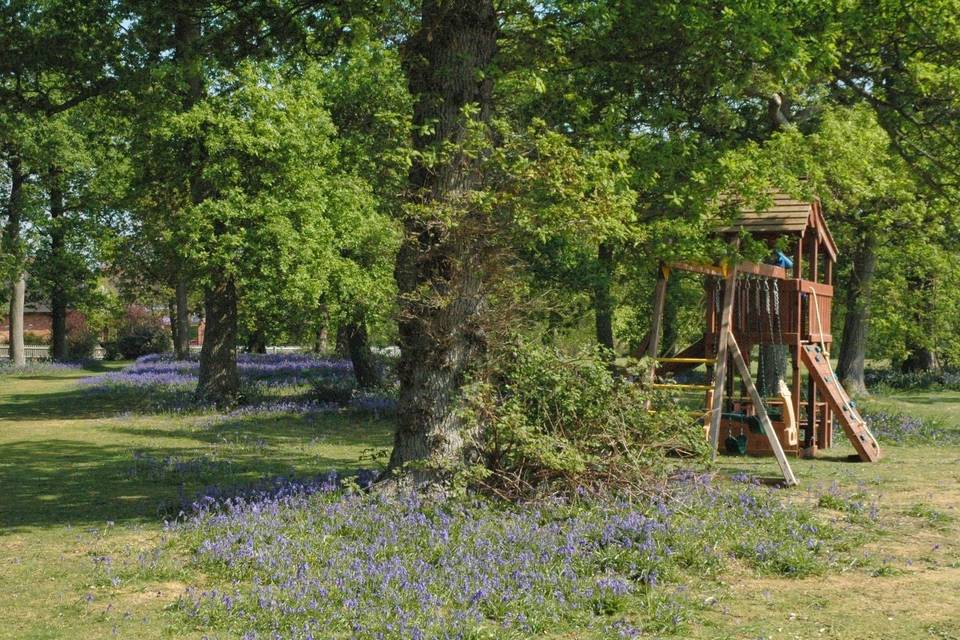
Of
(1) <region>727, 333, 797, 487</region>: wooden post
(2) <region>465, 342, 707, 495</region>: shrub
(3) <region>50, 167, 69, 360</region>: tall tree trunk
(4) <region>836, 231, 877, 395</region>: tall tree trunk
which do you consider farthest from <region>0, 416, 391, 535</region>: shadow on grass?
(3) <region>50, 167, 69, 360</region>: tall tree trunk

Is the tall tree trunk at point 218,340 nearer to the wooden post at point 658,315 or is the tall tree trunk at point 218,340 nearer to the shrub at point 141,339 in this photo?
the wooden post at point 658,315

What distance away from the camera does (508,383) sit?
1063cm

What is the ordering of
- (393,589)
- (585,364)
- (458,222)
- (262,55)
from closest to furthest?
1. (393,589)
2. (458,222)
3. (585,364)
4. (262,55)

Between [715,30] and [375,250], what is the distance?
16918mm

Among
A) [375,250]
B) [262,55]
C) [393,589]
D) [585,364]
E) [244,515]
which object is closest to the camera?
[393,589]

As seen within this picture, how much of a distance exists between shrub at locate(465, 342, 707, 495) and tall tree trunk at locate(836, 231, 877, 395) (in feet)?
55.6

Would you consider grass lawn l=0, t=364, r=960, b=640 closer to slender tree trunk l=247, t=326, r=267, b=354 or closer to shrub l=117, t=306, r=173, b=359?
slender tree trunk l=247, t=326, r=267, b=354

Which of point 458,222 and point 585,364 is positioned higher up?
point 458,222

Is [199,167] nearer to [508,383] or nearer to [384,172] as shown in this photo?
[384,172]

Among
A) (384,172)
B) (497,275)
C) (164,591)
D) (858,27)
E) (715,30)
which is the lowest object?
(164,591)

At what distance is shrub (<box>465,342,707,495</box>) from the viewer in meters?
9.92

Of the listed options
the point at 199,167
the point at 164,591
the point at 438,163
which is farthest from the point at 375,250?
the point at 164,591

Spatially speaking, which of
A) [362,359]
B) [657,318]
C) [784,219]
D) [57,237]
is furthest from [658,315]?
[57,237]

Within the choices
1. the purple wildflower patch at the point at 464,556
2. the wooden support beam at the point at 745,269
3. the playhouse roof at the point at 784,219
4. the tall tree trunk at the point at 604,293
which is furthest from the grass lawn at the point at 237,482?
the tall tree trunk at the point at 604,293
